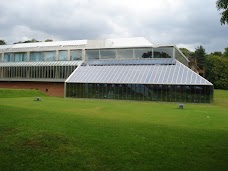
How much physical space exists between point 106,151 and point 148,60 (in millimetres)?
42285

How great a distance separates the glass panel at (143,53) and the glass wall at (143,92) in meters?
10.4

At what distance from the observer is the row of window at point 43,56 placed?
60094 mm

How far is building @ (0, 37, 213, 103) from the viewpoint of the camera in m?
42.3

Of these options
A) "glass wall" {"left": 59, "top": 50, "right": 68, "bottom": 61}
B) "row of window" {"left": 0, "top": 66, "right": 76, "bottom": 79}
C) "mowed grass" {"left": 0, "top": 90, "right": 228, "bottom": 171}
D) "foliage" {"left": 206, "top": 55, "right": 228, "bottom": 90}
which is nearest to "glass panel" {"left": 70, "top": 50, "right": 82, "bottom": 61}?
"glass wall" {"left": 59, "top": 50, "right": 68, "bottom": 61}

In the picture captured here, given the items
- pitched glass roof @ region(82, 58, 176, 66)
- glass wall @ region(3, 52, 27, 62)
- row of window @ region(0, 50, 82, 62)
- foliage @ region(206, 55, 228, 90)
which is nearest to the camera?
pitched glass roof @ region(82, 58, 176, 66)

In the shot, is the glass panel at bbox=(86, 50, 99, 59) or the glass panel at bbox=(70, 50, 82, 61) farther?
the glass panel at bbox=(70, 50, 82, 61)

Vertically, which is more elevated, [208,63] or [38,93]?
[208,63]

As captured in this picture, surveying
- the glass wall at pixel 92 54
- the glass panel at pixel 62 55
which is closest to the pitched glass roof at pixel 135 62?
the glass wall at pixel 92 54

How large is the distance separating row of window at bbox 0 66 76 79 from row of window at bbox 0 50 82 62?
3.25 metres

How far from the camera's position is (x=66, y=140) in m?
10.6

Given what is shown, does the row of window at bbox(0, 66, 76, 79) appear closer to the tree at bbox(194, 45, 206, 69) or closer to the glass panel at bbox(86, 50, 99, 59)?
the glass panel at bbox(86, 50, 99, 59)

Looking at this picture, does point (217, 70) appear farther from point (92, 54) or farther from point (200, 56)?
point (92, 54)

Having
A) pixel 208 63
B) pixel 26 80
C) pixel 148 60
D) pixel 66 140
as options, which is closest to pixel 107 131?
pixel 66 140

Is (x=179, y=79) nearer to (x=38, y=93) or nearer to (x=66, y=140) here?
(x=38, y=93)
